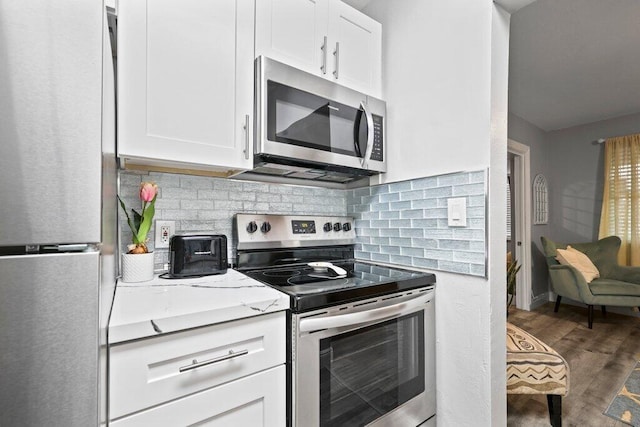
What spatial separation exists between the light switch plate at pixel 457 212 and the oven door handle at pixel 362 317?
0.36 meters

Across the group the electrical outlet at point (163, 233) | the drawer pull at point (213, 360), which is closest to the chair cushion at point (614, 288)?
the drawer pull at point (213, 360)

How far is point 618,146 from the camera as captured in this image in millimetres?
3955

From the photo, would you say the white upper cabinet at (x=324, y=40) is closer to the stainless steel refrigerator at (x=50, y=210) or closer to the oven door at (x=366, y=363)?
the stainless steel refrigerator at (x=50, y=210)

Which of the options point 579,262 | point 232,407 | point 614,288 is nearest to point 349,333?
point 232,407

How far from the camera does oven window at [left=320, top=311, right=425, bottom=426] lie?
1.07 m

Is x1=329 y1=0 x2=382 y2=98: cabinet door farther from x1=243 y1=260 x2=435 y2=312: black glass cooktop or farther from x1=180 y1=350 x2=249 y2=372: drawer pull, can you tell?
x1=180 y1=350 x2=249 y2=372: drawer pull

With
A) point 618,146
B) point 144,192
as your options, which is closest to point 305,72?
point 144,192

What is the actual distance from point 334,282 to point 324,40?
1.17 m

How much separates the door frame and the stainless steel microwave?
3326 millimetres

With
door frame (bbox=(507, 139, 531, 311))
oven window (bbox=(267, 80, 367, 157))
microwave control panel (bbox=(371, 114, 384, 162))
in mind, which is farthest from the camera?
door frame (bbox=(507, 139, 531, 311))

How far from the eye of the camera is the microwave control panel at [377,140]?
160cm

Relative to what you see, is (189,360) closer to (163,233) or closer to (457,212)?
(163,233)

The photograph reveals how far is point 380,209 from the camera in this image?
5.74 ft

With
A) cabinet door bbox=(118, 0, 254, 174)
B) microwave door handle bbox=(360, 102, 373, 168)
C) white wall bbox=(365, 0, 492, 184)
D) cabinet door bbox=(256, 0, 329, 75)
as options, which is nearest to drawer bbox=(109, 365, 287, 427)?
cabinet door bbox=(118, 0, 254, 174)
